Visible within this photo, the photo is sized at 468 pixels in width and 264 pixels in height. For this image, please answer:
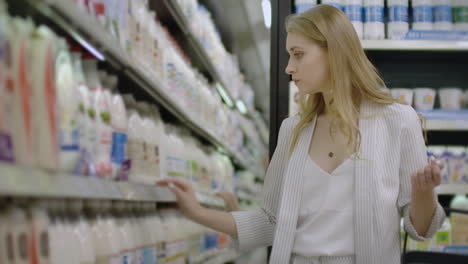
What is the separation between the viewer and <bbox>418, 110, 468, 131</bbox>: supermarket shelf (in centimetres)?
299

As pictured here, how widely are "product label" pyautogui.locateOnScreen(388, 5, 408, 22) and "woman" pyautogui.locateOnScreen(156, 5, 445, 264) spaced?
3.36 ft

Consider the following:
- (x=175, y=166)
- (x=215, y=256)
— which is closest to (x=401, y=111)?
(x=175, y=166)

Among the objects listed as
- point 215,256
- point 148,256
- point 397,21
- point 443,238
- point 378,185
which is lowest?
point 215,256

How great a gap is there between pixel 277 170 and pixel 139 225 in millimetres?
601

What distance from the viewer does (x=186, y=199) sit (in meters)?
2.13

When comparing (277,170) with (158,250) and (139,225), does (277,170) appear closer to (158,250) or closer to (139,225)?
(139,225)

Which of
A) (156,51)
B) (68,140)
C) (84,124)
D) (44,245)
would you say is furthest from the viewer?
(156,51)

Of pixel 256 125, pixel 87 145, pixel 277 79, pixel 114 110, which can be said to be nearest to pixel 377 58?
pixel 277 79

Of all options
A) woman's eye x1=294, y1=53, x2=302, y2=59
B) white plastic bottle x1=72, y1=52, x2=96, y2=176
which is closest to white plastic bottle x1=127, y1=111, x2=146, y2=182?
white plastic bottle x1=72, y1=52, x2=96, y2=176

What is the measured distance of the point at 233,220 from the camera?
212 centimetres

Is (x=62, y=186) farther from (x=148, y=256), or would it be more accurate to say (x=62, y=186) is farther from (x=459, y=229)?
(x=459, y=229)

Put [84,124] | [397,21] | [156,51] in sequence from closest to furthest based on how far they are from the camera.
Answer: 1. [84,124]
2. [156,51]
3. [397,21]

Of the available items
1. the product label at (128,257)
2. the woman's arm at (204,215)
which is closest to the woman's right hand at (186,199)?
the woman's arm at (204,215)

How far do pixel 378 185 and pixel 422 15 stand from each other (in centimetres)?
138
